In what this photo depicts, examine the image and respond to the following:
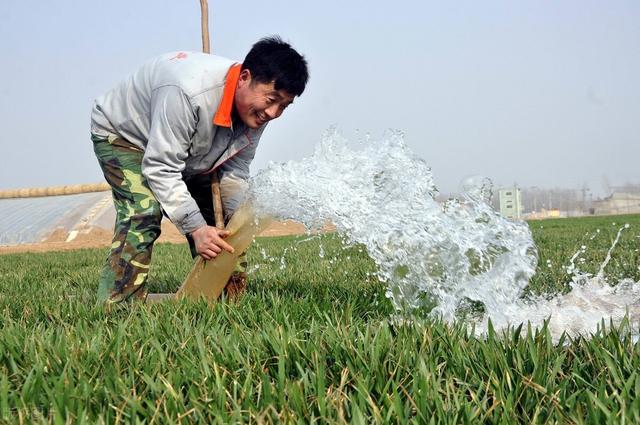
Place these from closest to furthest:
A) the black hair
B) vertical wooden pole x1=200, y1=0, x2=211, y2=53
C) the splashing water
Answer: the splashing water, the black hair, vertical wooden pole x1=200, y1=0, x2=211, y2=53

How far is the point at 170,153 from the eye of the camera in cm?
345

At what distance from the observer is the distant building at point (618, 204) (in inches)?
1928

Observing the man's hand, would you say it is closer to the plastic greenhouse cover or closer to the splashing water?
the splashing water

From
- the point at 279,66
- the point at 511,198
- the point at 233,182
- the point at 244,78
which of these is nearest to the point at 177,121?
the point at 244,78

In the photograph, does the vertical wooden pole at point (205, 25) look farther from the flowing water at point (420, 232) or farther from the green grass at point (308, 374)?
the green grass at point (308, 374)

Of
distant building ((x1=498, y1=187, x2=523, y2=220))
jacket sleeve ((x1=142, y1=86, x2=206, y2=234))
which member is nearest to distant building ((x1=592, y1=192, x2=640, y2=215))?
distant building ((x1=498, y1=187, x2=523, y2=220))

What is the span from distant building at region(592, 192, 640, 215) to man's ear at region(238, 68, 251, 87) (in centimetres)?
4967

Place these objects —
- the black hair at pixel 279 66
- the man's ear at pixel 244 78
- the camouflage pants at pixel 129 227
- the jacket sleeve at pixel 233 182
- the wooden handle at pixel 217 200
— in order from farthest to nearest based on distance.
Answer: the jacket sleeve at pixel 233 182 → the wooden handle at pixel 217 200 → the camouflage pants at pixel 129 227 → the man's ear at pixel 244 78 → the black hair at pixel 279 66

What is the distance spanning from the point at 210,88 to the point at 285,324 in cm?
146

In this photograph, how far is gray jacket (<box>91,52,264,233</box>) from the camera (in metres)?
3.44

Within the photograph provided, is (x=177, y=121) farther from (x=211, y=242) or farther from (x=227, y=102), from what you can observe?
(x=211, y=242)

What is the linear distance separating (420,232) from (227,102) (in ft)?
3.92

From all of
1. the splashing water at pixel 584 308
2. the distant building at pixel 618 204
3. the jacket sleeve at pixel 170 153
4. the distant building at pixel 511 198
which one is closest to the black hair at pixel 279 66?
the jacket sleeve at pixel 170 153

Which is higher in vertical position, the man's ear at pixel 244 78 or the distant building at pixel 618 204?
the man's ear at pixel 244 78
